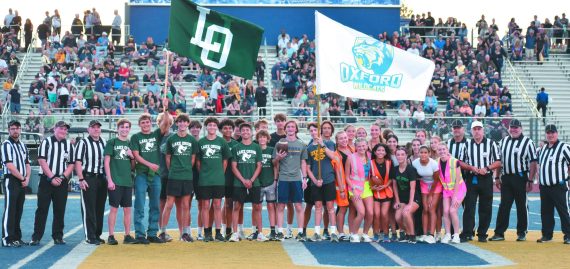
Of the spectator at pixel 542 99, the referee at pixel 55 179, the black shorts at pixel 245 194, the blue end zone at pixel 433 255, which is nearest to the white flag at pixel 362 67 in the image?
the black shorts at pixel 245 194

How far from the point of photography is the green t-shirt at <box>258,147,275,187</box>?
15742 millimetres

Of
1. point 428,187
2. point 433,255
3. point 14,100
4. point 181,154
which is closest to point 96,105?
point 14,100

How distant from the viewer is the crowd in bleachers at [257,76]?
33.1 metres

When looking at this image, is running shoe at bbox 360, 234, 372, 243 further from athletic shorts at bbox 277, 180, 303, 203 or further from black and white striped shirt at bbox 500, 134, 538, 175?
black and white striped shirt at bbox 500, 134, 538, 175

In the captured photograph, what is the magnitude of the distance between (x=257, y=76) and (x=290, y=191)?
20.7 m

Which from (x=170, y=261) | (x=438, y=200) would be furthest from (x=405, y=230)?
(x=170, y=261)

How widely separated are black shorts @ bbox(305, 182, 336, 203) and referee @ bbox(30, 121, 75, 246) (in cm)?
319

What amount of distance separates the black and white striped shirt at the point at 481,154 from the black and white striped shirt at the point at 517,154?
0.15 metres

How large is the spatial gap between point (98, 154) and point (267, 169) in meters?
2.28

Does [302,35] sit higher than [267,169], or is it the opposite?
[302,35]

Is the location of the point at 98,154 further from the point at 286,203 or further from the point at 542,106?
the point at 542,106

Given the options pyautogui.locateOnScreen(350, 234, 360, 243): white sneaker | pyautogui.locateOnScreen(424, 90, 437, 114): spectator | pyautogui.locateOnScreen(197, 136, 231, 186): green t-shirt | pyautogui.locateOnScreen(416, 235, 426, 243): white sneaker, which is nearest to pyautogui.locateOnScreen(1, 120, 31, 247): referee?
pyautogui.locateOnScreen(197, 136, 231, 186): green t-shirt

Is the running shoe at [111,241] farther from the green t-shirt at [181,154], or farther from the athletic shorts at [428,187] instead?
the athletic shorts at [428,187]

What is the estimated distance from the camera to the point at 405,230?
51.1 ft
